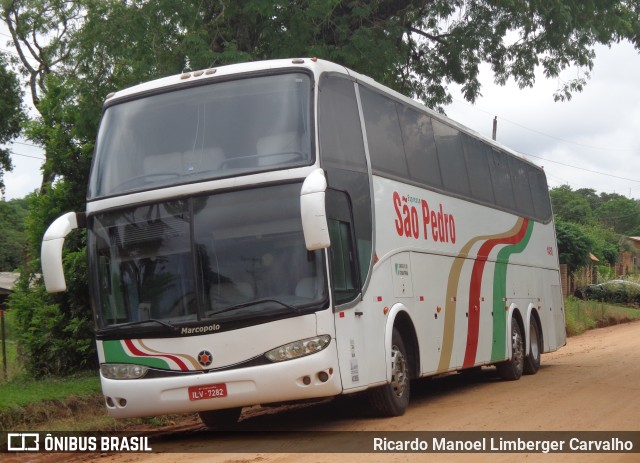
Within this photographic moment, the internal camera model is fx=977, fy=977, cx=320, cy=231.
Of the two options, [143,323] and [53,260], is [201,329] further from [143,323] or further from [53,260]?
[53,260]

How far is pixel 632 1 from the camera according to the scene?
1978 centimetres

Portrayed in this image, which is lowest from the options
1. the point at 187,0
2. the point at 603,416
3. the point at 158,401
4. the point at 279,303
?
the point at 603,416

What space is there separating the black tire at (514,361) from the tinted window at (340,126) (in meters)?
7.09

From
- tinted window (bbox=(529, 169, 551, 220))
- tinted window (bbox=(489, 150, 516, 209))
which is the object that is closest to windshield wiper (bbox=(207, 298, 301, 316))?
tinted window (bbox=(489, 150, 516, 209))

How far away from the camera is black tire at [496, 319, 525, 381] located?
17.4 m

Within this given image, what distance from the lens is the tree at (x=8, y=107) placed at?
33.5 m

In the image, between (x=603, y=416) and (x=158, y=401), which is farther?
(x=603, y=416)

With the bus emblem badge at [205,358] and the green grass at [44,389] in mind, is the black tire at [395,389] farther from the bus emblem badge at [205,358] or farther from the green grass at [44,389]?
the green grass at [44,389]

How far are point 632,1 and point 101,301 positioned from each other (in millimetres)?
13745

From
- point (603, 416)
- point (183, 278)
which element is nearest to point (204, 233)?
point (183, 278)

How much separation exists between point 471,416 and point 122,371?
13.7ft

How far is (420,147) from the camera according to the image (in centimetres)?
1393

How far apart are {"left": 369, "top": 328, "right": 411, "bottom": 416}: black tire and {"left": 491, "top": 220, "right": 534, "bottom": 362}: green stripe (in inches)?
177

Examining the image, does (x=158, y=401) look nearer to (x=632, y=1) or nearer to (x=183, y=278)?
(x=183, y=278)
